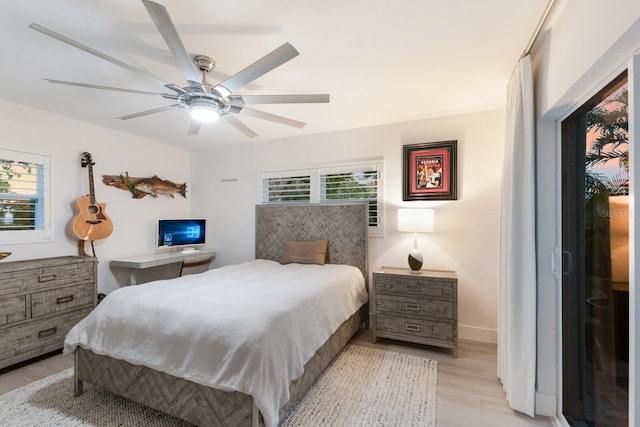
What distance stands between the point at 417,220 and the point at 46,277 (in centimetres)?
375

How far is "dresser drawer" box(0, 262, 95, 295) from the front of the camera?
2.48m

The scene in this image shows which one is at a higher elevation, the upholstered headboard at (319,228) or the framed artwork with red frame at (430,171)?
the framed artwork with red frame at (430,171)

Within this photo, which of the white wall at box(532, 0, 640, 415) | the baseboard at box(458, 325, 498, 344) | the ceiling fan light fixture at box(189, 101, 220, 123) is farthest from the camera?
the baseboard at box(458, 325, 498, 344)

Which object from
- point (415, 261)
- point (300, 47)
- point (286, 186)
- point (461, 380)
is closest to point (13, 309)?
point (286, 186)

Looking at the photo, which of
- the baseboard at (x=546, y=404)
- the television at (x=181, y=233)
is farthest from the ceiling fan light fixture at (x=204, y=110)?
the baseboard at (x=546, y=404)

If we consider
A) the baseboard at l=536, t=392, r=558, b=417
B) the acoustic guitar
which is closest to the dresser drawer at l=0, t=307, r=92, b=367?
the acoustic guitar

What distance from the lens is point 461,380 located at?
2.33 meters

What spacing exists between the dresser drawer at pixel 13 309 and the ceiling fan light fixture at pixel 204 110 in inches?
94.3

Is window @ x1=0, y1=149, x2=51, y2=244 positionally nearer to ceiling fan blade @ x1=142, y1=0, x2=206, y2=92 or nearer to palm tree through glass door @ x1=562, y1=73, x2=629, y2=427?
ceiling fan blade @ x1=142, y1=0, x2=206, y2=92

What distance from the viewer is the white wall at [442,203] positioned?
9.96 ft

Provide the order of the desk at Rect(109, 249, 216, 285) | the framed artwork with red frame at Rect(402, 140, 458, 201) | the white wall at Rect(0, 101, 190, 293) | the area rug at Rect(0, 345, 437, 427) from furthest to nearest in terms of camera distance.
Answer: the desk at Rect(109, 249, 216, 285) < the framed artwork with red frame at Rect(402, 140, 458, 201) < the white wall at Rect(0, 101, 190, 293) < the area rug at Rect(0, 345, 437, 427)

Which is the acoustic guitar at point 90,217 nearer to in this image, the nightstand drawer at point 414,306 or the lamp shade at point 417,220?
the nightstand drawer at point 414,306

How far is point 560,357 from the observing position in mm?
1824

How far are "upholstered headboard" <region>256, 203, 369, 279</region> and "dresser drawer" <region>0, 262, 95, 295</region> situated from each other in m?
1.96
